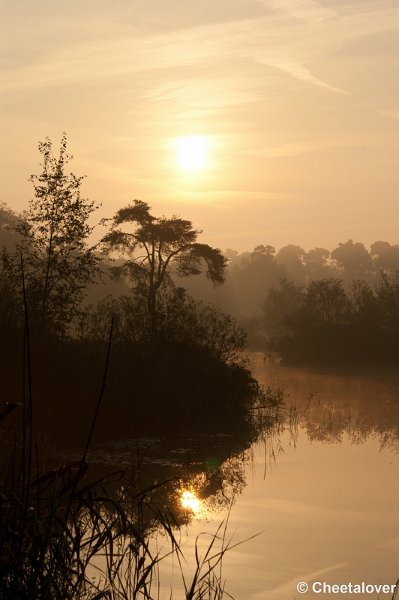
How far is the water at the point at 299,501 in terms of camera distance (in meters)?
10.6

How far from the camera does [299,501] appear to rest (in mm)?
14977

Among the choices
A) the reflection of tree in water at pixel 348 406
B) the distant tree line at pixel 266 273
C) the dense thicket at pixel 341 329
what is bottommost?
the reflection of tree in water at pixel 348 406

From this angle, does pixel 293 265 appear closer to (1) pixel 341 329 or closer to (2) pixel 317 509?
(1) pixel 341 329

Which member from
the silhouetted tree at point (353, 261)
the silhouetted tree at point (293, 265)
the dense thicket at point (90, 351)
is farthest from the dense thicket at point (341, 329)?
the silhouetted tree at point (353, 261)

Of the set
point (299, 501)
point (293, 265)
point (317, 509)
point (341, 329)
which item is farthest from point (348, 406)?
point (293, 265)

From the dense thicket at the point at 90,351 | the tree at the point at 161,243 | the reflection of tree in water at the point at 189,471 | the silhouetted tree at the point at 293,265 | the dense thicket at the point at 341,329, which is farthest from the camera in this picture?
the silhouetted tree at the point at 293,265

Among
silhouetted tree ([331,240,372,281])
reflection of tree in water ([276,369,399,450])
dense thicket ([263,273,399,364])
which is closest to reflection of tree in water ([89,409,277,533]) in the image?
reflection of tree in water ([276,369,399,450])

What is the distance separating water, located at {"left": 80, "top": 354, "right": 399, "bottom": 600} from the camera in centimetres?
1060

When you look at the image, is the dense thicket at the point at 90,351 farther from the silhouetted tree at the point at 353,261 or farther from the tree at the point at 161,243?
the silhouetted tree at the point at 353,261

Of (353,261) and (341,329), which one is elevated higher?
(353,261)

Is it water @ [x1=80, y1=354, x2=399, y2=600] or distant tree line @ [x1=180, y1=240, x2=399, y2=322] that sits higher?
distant tree line @ [x1=180, y1=240, x2=399, y2=322]

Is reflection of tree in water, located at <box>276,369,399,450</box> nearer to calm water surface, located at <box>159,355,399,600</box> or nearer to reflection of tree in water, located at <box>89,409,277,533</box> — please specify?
calm water surface, located at <box>159,355,399,600</box>

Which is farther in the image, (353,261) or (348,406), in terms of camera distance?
(353,261)

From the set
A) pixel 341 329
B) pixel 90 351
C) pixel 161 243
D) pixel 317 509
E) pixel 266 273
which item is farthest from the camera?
pixel 266 273
